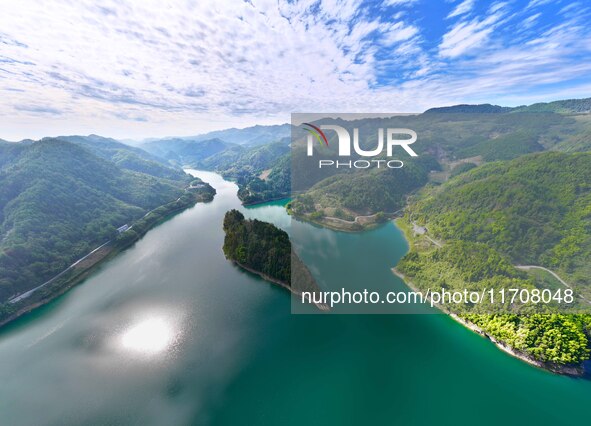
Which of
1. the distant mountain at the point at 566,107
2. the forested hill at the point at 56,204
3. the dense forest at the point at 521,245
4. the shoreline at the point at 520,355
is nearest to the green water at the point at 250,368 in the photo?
the shoreline at the point at 520,355

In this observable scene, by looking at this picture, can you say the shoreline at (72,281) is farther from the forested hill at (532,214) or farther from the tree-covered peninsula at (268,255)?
the forested hill at (532,214)

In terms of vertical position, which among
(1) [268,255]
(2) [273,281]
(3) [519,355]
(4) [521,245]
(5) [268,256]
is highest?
(4) [521,245]

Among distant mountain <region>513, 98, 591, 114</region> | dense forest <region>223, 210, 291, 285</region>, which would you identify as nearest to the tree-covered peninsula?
dense forest <region>223, 210, 291, 285</region>

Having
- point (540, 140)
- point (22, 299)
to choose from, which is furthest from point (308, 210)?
point (540, 140)

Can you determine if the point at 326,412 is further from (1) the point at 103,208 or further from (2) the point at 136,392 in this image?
(1) the point at 103,208

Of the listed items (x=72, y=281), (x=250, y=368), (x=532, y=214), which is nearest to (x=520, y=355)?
(x=532, y=214)

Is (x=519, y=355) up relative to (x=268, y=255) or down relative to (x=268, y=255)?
down

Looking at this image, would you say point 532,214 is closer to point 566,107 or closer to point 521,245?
point 521,245
